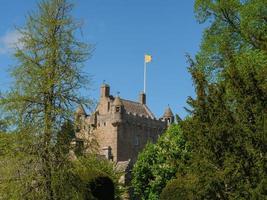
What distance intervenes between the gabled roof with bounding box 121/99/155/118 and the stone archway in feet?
195

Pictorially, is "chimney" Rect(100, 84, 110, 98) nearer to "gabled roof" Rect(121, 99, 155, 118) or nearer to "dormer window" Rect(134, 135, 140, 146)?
"gabled roof" Rect(121, 99, 155, 118)

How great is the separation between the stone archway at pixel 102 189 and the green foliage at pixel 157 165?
20.5 m

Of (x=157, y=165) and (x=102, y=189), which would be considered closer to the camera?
(x=102, y=189)

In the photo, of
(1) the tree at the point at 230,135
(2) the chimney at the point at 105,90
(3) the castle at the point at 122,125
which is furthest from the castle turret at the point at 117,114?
(1) the tree at the point at 230,135

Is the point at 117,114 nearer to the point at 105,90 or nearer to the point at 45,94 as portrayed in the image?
the point at 105,90

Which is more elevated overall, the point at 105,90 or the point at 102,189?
the point at 105,90

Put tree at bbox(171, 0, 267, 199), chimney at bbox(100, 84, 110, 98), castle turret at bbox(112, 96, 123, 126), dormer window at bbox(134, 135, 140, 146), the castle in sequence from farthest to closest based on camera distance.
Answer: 1. dormer window at bbox(134, 135, 140, 146)
2. chimney at bbox(100, 84, 110, 98)
3. the castle
4. castle turret at bbox(112, 96, 123, 126)
5. tree at bbox(171, 0, 267, 199)

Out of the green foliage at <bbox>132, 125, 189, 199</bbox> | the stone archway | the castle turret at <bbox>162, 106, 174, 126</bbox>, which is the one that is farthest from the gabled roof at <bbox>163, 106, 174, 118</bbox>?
the stone archway

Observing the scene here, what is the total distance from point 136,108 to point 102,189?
63.1 m

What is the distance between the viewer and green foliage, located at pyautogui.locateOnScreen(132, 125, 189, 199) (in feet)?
154

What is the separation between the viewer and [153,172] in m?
48.8

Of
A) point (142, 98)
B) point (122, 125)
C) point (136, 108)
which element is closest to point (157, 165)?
point (122, 125)

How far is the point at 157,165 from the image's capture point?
4875 centimetres

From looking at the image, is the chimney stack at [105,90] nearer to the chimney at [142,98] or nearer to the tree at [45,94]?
the chimney at [142,98]
